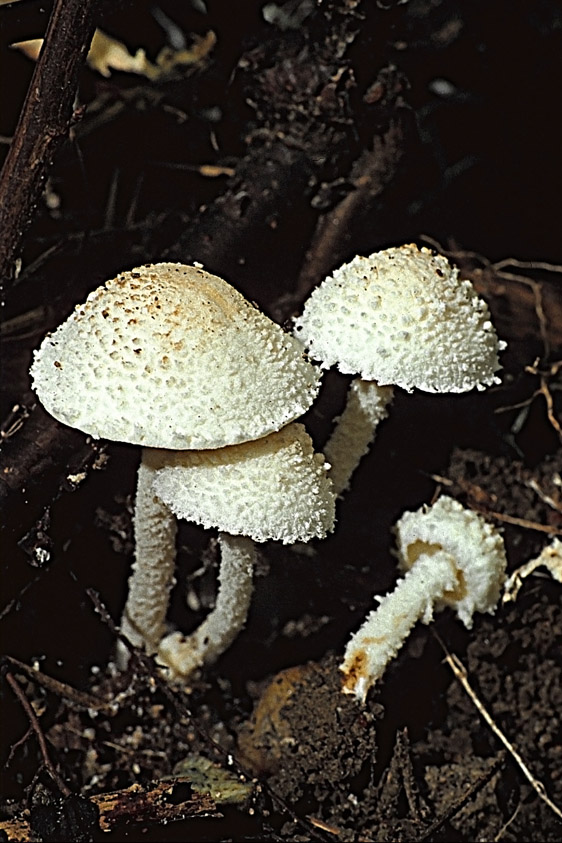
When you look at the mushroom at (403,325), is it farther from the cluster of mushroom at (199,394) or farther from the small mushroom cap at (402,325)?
the cluster of mushroom at (199,394)

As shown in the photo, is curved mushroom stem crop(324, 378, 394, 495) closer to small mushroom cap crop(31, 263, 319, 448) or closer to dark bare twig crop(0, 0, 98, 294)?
small mushroom cap crop(31, 263, 319, 448)

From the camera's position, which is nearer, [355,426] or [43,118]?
[43,118]

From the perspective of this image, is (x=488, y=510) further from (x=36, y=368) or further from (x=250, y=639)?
(x=36, y=368)

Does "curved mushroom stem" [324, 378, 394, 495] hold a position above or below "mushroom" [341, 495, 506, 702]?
above

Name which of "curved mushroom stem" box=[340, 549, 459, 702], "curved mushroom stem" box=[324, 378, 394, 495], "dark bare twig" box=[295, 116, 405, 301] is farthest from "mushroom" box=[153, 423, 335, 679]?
"dark bare twig" box=[295, 116, 405, 301]

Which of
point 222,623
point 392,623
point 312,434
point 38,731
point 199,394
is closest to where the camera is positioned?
point 199,394

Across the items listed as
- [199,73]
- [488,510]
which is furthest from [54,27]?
[488,510]

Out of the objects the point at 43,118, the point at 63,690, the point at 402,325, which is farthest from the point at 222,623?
the point at 43,118

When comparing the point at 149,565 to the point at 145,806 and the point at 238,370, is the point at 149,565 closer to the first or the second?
the point at 145,806
